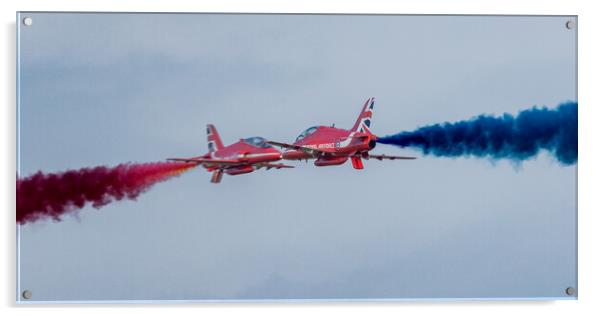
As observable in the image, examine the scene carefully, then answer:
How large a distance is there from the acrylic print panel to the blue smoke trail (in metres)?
0.01

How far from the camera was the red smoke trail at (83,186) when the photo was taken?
16.2 feet

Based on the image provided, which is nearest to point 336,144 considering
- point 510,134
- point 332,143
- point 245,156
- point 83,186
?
point 332,143

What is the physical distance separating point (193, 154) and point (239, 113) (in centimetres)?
36

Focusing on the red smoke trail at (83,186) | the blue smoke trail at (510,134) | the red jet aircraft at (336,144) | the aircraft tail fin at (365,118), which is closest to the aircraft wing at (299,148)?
the red jet aircraft at (336,144)

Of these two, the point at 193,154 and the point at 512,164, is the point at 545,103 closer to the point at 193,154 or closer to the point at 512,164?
the point at 512,164

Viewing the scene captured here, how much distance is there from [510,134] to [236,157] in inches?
65.1

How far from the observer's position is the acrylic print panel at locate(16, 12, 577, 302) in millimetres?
4953

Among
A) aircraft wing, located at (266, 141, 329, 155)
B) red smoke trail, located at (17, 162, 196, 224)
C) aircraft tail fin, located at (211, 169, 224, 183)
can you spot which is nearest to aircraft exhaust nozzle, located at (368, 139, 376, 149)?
aircraft wing, located at (266, 141, 329, 155)

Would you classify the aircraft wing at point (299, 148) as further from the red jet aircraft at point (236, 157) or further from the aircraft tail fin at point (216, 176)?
the aircraft tail fin at point (216, 176)

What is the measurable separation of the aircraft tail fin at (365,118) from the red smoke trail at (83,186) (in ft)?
3.36

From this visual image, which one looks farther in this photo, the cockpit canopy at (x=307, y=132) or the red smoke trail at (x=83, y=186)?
the cockpit canopy at (x=307, y=132)

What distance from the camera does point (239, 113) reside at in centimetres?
501

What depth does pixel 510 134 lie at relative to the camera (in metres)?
5.09

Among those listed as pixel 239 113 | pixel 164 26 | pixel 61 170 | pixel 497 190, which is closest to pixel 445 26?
pixel 497 190
